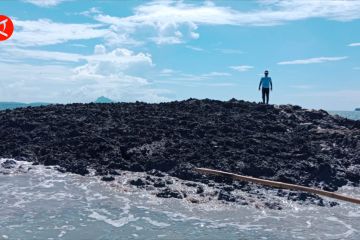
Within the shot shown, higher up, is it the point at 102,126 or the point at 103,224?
the point at 102,126

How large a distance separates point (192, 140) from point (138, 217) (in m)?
7.68

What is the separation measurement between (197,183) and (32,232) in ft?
20.0

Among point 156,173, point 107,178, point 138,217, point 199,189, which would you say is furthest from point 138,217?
point 156,173

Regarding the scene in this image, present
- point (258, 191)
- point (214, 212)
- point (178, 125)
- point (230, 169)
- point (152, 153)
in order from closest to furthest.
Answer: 1. point (214, 212)
2. point (258, 191)
3. point (230, 169)
4. point (152, 153)
5. point (178, 125)

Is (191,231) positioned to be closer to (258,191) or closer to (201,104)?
(258,191)

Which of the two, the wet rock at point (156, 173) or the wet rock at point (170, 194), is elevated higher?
the wet rock at point (156, 173)

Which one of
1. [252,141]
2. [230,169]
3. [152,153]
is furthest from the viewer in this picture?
[252,141]

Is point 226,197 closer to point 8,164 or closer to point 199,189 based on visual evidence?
point 199,189

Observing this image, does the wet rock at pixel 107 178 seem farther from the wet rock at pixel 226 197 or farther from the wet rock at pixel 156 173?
the wet rock at pixel 226 197

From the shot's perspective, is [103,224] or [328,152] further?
[328,152]

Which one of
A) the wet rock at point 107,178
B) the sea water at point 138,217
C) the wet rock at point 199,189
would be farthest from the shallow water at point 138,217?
the wet rock at point 199,189

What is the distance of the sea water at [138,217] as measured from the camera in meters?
10.8

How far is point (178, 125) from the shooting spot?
21141 mm

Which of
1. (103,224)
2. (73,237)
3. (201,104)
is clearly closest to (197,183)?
(103,224)
